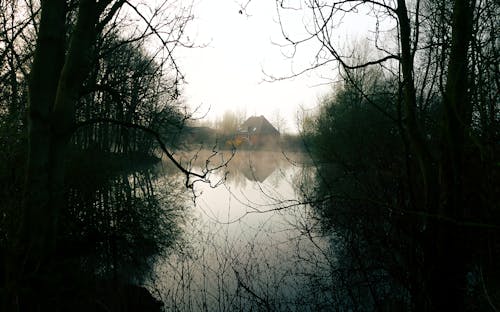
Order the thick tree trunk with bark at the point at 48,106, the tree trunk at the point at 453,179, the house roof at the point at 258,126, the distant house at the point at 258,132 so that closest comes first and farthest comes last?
the tree trunk at the point at 453,179
the thick tree trunk with bark at the point at 48,106
the distant house at the point at 258,132
the house roof at the point at 258,126

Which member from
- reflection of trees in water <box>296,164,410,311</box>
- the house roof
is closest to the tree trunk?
reflection of trees in water <box>296,164,410,311</box>

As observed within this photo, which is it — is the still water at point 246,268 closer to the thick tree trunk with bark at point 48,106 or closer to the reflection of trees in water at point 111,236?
the reflection of trees in water at point 111,236

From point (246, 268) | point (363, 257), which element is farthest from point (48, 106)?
point (363, 257)

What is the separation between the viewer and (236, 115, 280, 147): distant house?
53.7m

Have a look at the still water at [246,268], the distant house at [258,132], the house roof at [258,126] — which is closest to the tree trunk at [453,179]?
the still water at [246,268]

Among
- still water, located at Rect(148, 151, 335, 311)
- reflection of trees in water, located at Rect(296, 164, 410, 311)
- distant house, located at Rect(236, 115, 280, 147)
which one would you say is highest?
distant house, located at Rect(236, 115, 280, 147)

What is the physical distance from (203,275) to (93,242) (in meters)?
2.43

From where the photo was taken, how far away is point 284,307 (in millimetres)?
4500

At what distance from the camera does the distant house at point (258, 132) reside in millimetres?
53691

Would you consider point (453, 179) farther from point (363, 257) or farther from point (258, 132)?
point (258, 132)

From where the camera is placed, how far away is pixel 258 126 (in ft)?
198

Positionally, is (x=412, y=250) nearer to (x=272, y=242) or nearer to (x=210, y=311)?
(x=210, y=311)

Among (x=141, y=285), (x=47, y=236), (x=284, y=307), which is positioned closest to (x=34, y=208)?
(x=47, y=236)

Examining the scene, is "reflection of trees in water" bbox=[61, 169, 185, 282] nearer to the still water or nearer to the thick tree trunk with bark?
the still water
